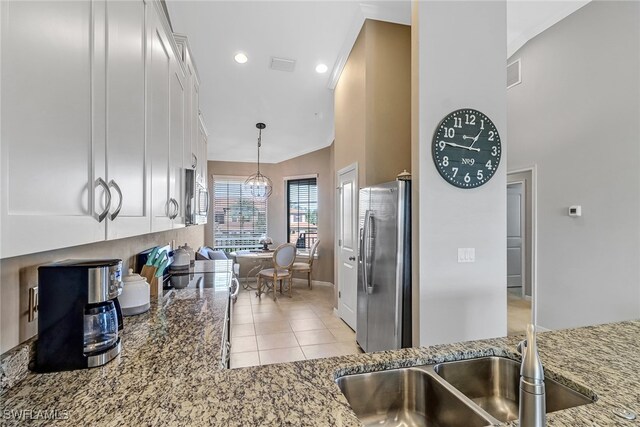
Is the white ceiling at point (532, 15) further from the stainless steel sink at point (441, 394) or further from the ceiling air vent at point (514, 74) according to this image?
the stainless steel sink at point (441, 394)

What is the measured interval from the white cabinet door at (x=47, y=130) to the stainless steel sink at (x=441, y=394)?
92 cm

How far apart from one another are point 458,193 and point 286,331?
8.70ft

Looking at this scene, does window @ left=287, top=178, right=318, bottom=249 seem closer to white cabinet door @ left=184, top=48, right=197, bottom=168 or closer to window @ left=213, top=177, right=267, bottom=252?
window @ left=213, top=177, right=267, bottom=252

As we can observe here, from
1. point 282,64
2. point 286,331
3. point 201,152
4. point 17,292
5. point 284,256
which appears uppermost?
point 282,64

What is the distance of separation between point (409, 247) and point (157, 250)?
1927 millimetres

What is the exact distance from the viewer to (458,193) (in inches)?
95.5

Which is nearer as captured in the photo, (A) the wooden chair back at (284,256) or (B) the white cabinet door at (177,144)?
(B) the white cabinet door at (177,144)

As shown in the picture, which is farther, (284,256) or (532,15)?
(284,256)

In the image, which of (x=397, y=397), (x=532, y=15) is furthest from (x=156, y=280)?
(x=532, y=15)

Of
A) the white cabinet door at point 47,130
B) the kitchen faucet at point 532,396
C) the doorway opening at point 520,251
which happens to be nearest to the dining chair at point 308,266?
the doorway opening at point 520,251

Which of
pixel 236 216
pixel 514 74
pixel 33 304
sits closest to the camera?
pixel 33 304

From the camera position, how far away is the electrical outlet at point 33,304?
1.02 m

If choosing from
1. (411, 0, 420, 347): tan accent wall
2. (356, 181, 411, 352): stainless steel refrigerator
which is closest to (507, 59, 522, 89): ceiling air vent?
(411, 0, 420, 347): tan accent wall

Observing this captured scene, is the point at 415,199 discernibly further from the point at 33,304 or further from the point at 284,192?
the point at 284,192
